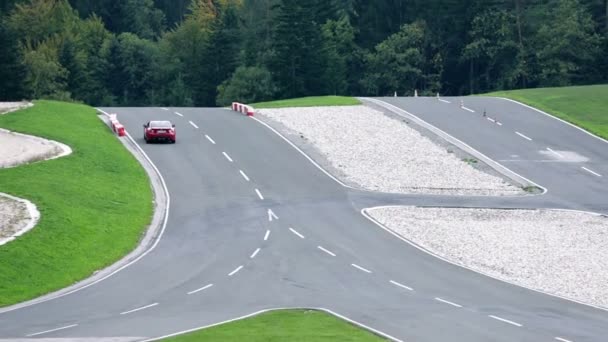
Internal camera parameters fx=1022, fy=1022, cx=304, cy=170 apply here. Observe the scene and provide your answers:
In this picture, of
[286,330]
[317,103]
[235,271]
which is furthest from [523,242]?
[317,103]

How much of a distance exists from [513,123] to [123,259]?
35513 millimetres

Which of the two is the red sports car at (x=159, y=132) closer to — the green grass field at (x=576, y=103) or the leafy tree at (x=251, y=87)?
the green grass field at (x=576, y=103)

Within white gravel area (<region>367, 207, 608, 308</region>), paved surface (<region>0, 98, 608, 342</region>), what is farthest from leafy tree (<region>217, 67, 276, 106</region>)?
white gravel area (<region>367, 207, 608, 308</region>)

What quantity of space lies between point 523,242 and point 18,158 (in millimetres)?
26372

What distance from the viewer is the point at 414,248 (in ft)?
137

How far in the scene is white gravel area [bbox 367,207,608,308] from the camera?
37.0 m

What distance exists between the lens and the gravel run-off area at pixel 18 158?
1569 inches

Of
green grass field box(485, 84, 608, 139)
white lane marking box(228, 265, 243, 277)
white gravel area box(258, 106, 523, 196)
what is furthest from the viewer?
green grass field box(485, 84, 608, 139)

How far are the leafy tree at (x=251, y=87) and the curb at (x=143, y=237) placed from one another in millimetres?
44978

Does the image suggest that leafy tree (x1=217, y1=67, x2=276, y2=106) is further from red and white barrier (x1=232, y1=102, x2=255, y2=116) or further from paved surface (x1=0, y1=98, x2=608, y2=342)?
paved surface (x1=0, y1=98, x2=608, y2=342)

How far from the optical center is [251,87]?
347ft

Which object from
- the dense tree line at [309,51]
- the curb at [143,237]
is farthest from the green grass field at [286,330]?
the dense tree line at [309,51]

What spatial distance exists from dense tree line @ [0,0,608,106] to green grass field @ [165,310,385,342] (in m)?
70.0

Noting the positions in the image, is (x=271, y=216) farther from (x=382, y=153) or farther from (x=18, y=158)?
(x=18, y=158)
